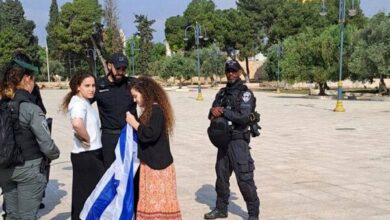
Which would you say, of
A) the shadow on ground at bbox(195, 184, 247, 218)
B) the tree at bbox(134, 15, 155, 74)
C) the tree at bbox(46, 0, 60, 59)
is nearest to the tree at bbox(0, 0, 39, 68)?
the tree at bbox(46, 0, 60, 59)

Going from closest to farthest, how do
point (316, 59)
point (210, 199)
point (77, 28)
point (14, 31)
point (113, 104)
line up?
point (113, 104) < point (210, 199) < point (316, 59) < point (77, 28) < point (14, 31)

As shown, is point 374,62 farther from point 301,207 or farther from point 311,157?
point 301,207

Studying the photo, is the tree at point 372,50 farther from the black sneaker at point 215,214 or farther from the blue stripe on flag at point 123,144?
the blue stripe on flag at point 123,144

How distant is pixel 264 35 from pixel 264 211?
6836cm

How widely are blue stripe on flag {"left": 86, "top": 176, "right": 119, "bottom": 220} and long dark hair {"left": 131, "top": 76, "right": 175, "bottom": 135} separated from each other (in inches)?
23.9

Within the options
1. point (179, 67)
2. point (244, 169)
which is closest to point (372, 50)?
point (244, 169)

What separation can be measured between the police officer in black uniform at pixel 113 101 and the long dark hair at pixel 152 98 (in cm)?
71

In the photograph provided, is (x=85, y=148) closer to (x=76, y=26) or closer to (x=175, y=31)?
(x=76, y=26)

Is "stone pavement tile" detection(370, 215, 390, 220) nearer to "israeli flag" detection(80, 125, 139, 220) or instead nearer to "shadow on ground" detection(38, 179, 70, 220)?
"israeli flag" detection(80, 125, 139, 220)

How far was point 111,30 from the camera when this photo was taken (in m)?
81.0

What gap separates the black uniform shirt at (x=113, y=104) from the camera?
484 cm

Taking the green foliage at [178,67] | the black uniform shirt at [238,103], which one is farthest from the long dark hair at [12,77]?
the green foliage at [178,67]

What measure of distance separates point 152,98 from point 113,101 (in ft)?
2.78

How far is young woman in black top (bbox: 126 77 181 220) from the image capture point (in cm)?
414
